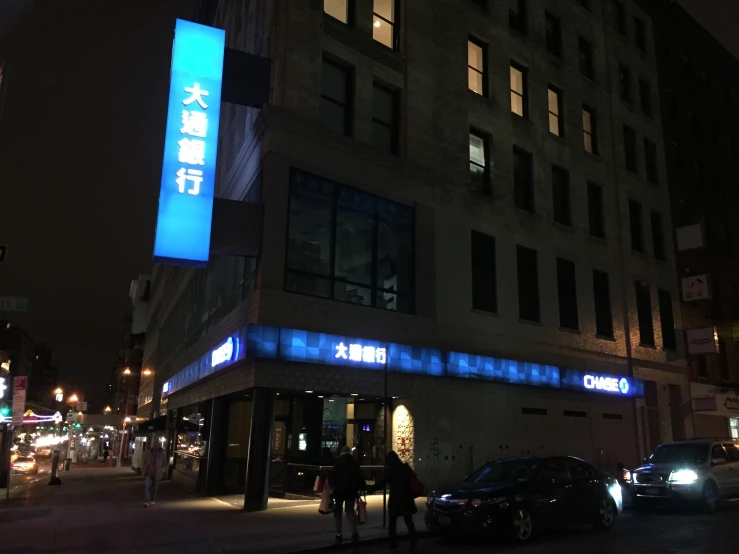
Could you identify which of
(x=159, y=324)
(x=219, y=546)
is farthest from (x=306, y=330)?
(x=159, y=324)

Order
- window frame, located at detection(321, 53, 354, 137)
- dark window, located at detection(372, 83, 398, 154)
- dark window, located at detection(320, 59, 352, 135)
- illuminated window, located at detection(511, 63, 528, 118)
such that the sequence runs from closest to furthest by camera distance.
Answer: dark window, located at detection(320, 59, 352, 135)
window frame, located at detection(321, 53, 354, 137)
dark window, located at detection(372, 83, 398, 154)
illuminated window, located at detection(511, 63, 528, 118)

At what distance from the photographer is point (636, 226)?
28.4m

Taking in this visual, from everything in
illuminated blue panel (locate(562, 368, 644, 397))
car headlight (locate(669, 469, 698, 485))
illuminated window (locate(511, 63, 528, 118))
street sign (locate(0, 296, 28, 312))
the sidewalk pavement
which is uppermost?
illuminated window (locate(511, 63, 528, 118))

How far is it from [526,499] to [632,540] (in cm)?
221

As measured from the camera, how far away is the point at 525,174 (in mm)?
24031

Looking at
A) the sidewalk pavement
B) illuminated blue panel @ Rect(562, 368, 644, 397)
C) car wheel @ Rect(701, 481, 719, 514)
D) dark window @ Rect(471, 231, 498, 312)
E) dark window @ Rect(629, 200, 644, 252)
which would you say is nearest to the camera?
the sidewalk pavement

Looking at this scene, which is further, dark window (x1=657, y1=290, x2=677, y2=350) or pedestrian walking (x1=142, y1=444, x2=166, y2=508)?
dark window (x1=657, y1=290, x2=677, y2=350)

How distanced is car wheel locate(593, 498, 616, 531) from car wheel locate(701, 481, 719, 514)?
3.90 m

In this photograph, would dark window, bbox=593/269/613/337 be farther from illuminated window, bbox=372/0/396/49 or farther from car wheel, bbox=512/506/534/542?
car wheel, bbox=512/506/534/542

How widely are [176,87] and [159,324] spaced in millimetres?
31713

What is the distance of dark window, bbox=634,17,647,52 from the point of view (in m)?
32.0

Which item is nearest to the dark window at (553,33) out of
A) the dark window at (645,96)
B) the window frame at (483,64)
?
the window frame at (483,64)

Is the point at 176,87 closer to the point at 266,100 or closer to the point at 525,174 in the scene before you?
the point at 266,100

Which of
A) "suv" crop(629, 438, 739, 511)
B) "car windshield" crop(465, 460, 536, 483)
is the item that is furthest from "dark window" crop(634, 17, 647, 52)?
"car windshield" crop(465, 460, 536, 483)
